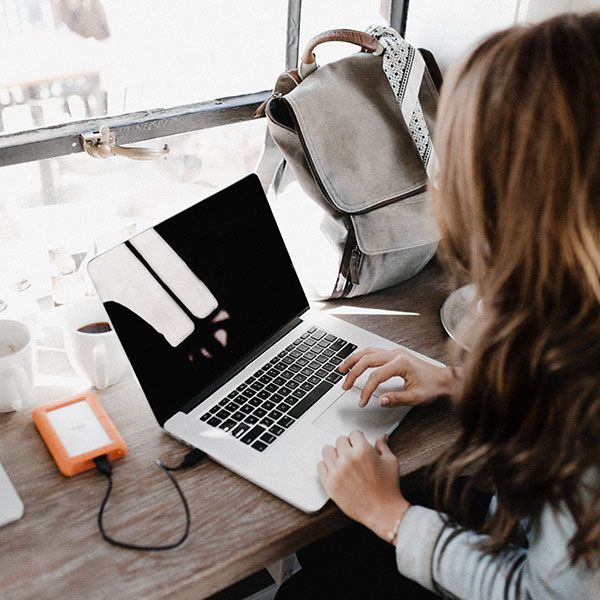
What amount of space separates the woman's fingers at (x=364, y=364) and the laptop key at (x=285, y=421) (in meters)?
0.09

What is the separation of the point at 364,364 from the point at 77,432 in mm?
379

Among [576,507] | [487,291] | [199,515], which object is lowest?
[199,515]

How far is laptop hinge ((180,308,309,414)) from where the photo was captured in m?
0.92

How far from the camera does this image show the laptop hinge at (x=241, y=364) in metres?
0.92

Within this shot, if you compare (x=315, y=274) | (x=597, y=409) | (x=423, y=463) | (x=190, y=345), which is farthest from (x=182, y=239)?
(x=597, y=409)

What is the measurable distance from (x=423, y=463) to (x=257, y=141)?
0.79m

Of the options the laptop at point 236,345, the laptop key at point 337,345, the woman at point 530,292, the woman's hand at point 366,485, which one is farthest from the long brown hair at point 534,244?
the laptop key at point 337,345

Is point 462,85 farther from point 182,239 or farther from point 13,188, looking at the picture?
point 13,188

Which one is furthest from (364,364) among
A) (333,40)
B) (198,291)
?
(333,40)

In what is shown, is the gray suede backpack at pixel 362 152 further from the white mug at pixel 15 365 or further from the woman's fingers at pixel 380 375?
the white mug at pixel 15 365

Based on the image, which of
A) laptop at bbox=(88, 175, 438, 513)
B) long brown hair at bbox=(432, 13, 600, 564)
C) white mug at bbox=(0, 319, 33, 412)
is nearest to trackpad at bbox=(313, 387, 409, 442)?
laptop at bbox=(88, 175, 438, 513)

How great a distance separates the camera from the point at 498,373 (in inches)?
26.6

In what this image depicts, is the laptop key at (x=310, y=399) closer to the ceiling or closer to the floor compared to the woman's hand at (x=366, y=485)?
closer to the ceiling

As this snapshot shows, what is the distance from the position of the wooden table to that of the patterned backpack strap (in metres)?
0.46
